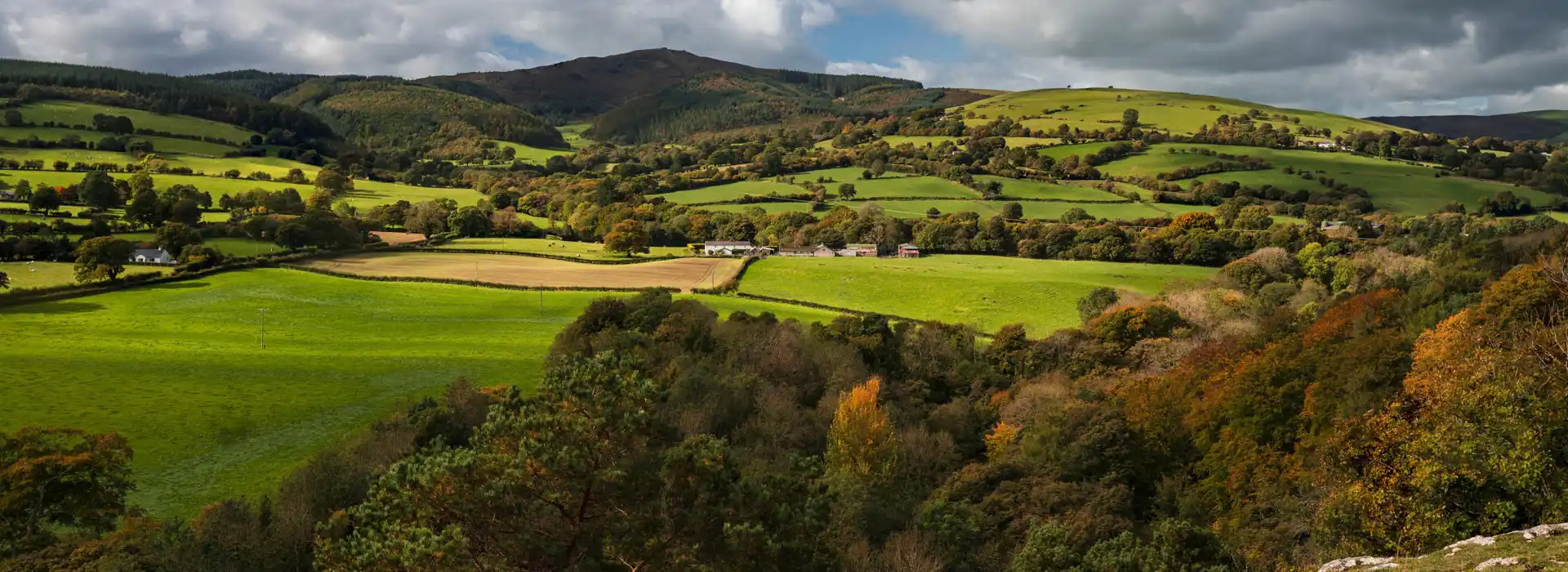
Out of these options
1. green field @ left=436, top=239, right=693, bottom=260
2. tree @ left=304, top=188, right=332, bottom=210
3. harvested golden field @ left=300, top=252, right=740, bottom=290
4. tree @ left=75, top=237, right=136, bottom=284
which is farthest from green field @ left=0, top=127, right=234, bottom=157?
tree @ left=75, top=237, right=136, bottom=284

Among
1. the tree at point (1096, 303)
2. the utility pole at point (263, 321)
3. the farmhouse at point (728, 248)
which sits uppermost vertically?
the utility pole at point (263, 321)

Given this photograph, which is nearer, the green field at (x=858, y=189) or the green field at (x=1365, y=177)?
the green field at (x=1365, y=177)

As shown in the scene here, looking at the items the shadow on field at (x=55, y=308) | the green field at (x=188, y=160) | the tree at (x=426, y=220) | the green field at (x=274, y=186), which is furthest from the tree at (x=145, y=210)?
the green field at (x=188, y=160)

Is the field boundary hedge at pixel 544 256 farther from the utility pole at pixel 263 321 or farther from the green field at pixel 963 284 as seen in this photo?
the utility pole at pixel 263 321

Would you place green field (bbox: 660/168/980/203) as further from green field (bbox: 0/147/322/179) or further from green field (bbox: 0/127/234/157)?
green field (bbox: 0/127/234/157)

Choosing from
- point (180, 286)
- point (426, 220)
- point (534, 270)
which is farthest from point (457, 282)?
point (426, 220)

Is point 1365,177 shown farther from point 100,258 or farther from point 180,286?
point 100,258

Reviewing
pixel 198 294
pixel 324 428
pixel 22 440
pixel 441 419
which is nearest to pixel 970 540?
pixel 441 419
